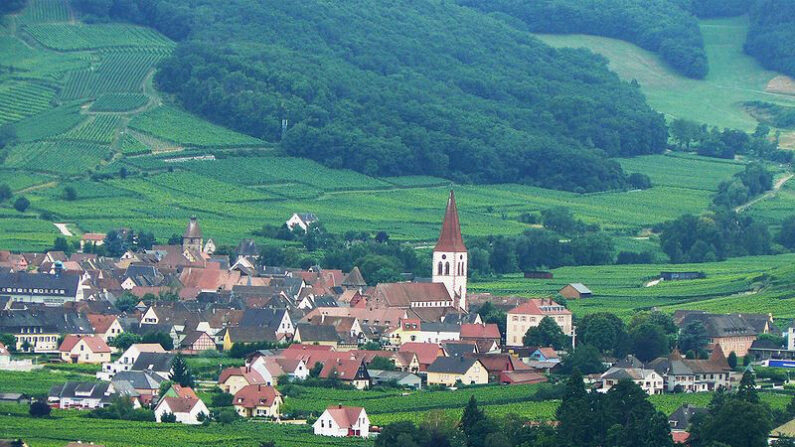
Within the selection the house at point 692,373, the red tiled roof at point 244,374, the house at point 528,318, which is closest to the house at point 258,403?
the red tiled roof at point 244,374

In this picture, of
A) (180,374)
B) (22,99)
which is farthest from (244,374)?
(22,99)

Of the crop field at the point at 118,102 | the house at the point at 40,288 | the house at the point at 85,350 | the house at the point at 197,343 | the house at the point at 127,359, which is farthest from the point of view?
the crop field at the point at 118,102

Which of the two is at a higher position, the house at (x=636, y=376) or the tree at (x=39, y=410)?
the house at (x=636, y=376)

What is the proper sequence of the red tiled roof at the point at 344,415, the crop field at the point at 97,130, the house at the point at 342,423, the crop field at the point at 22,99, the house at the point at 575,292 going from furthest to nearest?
the crop field at the point at 22,99 → the crop field at the point at 97,130 → the house at the point at 575,292 → the red tiled roof at the point at 344,415 → the house at the point at 342,423

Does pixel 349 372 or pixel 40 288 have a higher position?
pixel 40 288

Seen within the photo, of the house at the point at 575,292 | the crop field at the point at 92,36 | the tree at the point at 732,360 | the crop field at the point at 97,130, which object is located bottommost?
the tree at the point at 732,360

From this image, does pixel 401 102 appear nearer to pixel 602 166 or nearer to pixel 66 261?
pixel 602 166

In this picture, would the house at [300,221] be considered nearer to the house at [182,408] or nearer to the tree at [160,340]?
the tree at [160,340]

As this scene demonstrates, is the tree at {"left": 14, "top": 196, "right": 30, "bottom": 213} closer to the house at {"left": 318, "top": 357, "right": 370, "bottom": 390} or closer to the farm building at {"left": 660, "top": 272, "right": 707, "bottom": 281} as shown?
the farm building at {"left": 660, "top": 272, "right": 707, "bottom": 281}

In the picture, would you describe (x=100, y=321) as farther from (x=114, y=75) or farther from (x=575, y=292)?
(x=114, y=75)
